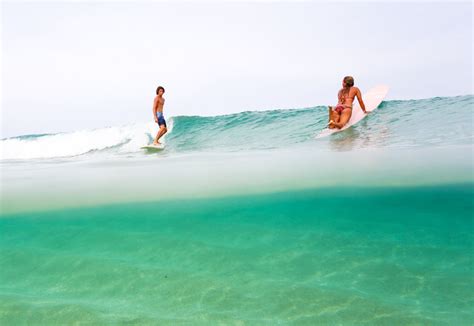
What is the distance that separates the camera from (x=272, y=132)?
46.3 feet

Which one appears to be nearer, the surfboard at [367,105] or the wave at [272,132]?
the wave at [272,132]

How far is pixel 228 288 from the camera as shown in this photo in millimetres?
3139

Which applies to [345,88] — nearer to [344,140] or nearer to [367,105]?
[344,140]

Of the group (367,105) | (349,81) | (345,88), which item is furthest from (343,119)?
(367,105)

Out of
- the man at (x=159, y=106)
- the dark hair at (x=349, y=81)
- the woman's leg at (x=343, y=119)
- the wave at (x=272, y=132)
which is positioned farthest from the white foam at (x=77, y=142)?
the dark hair at (x=349, y=81)

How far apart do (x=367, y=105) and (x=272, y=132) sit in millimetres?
3403

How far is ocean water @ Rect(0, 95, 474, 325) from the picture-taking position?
284 centimetres

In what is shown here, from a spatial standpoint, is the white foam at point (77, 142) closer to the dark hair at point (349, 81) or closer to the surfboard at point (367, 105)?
the surfboard at point (367, 105)

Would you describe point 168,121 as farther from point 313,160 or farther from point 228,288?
point 228,288

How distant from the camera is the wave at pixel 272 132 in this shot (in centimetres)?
1037

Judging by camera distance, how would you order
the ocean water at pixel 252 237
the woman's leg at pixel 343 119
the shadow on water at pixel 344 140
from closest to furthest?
the ocean water at pixel 252 237, the shadow on water at pixel 344 140, the woman's leg at pixel 343 119

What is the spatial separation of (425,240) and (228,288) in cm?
232

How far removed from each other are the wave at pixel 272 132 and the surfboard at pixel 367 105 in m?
0.24

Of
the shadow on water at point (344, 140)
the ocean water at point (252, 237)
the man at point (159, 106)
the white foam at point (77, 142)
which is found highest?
the man at point (159, 106)
